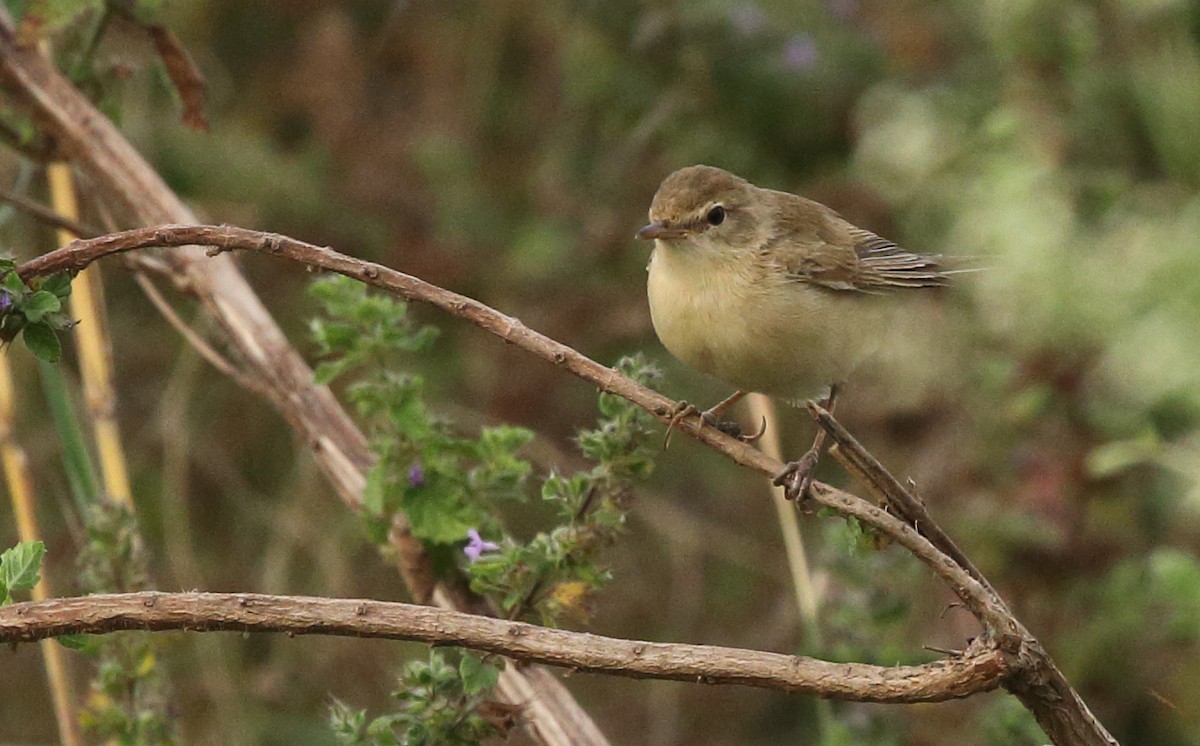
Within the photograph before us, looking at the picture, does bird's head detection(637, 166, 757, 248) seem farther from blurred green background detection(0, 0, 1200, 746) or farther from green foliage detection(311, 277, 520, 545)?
green foliage detection(311, 277, 520, 545)

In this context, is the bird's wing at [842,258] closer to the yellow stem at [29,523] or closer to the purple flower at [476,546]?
the purple flower at [476,546]

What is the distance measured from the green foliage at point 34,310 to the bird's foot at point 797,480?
3.48 feet

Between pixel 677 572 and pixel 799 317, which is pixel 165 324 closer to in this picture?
pixel 677 572

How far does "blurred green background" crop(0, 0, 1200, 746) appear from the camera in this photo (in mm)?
3826

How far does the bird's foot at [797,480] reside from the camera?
7.77 feet

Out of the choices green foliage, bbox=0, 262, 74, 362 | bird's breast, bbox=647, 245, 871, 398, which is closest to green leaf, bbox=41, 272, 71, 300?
green foliage, bbox=0, 262, 74, 362

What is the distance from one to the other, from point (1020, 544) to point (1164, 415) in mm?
541

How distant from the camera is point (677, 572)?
527cm

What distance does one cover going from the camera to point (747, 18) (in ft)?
15.7

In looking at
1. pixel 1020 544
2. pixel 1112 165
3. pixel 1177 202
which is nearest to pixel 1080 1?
pixel 1112 165

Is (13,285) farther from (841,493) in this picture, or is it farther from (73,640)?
(841,493)

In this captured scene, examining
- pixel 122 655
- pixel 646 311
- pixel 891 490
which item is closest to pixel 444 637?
pixel 891 490

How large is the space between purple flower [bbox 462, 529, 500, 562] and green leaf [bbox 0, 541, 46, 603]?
0.71 metres

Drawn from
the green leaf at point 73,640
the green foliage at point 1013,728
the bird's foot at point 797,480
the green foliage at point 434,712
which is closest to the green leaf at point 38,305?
the green leaf at point 73,640
